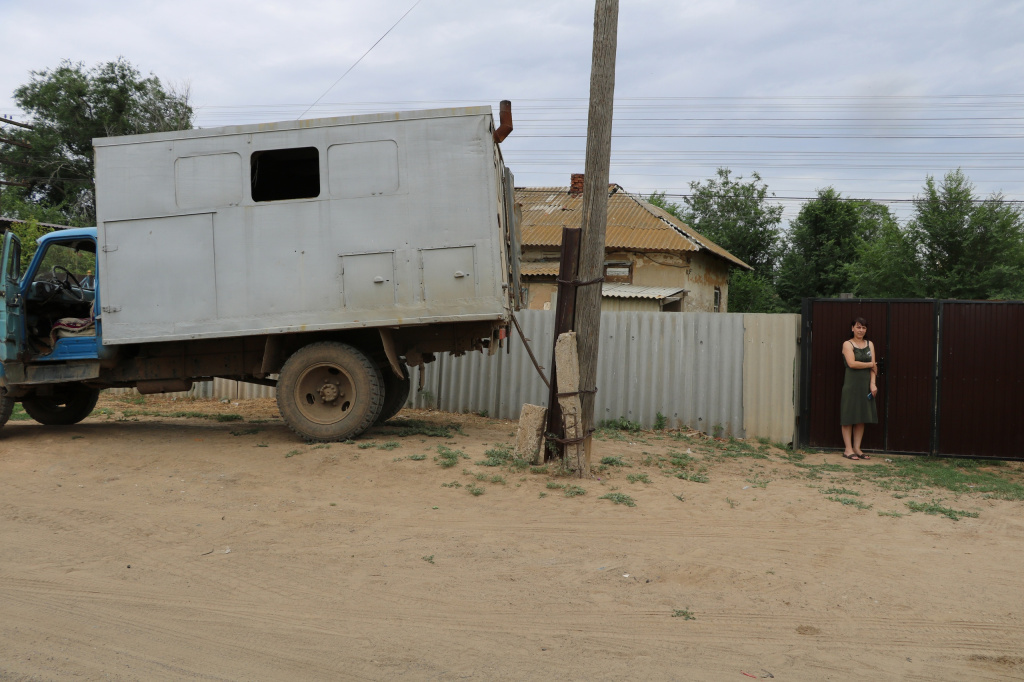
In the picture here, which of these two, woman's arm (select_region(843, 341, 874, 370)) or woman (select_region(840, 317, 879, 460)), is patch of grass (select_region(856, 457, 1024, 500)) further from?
woman's arm (select_region(843, 341, 874, 370))

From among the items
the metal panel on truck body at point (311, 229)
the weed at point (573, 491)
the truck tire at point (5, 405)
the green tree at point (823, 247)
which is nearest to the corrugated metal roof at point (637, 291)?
the green tree at point (823, 247)

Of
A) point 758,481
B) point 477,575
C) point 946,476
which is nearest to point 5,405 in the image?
point 477,575

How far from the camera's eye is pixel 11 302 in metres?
8.52

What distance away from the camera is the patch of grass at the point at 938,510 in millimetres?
6303

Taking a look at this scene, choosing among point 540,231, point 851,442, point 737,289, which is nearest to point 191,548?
point 851,442

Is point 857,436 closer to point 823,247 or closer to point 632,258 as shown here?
point 632,258

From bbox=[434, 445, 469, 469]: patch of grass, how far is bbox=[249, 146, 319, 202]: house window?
3036 millimetres

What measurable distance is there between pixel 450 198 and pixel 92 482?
172 inches

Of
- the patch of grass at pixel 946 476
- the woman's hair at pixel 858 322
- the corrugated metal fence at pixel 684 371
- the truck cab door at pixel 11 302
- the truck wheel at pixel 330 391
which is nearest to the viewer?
the patch of grass at pixel 946 476

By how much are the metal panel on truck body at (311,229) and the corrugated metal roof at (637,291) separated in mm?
13317

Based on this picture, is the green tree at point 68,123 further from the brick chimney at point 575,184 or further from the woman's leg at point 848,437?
the woman's leg at point 848,437

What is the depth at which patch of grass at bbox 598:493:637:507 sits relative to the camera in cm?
627

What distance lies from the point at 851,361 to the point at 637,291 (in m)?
12.7

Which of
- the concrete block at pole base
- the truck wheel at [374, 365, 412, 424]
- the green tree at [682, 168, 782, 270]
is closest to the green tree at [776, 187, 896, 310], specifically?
the green tree at [682, 168, 782, 270]
